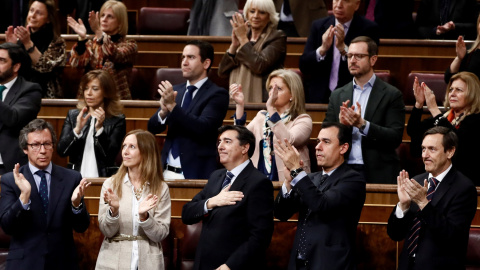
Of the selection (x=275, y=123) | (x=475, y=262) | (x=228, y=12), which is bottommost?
(x=475, y=262)

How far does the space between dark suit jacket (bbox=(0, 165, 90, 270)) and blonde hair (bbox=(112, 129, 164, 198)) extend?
0.16 meters

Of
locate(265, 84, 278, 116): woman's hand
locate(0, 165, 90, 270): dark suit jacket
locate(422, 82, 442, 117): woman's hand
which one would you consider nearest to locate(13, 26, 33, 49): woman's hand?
locate(0, 165, 90, 270): dark suit jacket

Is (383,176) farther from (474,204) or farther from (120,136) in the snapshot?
(120,136)

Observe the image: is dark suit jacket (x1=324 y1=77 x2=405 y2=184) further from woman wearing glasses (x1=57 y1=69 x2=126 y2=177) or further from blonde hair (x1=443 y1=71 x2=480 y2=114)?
woman wearing glasses (x1=57 y1=69 x2=126 y2=177)

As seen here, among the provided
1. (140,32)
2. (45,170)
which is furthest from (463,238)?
(140,32)

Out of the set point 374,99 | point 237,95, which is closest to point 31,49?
point 237,95

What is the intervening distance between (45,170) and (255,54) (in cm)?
159

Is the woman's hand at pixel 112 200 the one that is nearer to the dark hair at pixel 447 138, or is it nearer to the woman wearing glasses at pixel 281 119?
the woman wearing glasses at pixel 281 119

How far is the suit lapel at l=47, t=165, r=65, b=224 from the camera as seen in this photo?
327 centimetres

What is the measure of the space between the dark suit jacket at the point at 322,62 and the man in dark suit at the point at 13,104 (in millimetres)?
1441

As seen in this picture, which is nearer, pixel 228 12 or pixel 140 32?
pixel 228 12

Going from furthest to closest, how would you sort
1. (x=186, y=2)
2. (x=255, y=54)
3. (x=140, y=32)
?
(x=186, y=2) → (x=140, y=32) → (x=255, y=54)

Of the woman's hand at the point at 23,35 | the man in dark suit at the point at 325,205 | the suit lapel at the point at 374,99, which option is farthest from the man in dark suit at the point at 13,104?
the suit lapel at the point at 374,99

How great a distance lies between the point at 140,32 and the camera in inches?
242
